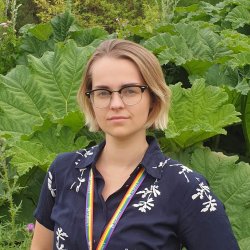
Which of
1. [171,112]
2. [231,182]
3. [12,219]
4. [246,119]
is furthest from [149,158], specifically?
[246,119]

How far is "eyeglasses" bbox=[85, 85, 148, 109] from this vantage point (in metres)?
1.63

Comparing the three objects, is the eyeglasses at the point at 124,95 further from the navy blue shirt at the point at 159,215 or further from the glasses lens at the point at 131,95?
the navy blue shirt at the point at 159,215

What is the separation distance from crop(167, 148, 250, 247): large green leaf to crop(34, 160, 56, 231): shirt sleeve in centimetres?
130

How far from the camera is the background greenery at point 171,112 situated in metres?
3.08

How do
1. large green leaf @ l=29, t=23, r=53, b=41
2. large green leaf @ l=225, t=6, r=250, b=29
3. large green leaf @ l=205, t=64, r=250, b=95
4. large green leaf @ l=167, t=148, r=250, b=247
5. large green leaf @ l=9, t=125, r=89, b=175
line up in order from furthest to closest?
large green leaf @ l=225, t=6, r=250, b=29, large green leaf @ l=29, t=23, r=53, b=41, large green leaf @ l=205, t=64, r=250, b=95, large green leaf @ l=9, t=125, r=89, b=175, large green leaf @ l=167, t=148, r=250, b=247

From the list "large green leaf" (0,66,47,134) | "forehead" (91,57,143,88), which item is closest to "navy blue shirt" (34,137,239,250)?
"forehead" (91,57,143,88)

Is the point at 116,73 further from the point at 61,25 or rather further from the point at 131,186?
the point at 61,25

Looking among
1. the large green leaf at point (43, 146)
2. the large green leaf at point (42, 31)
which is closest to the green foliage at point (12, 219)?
the large green leaf at point (43, 146)

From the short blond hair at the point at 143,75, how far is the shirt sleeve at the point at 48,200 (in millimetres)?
213

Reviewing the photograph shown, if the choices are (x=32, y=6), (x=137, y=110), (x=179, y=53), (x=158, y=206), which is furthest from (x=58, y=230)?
(x=32, y=6)

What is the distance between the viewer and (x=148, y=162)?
1688 millimetres

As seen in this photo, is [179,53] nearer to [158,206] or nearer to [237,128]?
[237,128]

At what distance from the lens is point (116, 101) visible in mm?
1611

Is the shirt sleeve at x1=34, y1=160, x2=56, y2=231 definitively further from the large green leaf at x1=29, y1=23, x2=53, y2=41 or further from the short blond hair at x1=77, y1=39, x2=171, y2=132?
the large green leaf at x1=29, y1=23, x2=53, y2=41
